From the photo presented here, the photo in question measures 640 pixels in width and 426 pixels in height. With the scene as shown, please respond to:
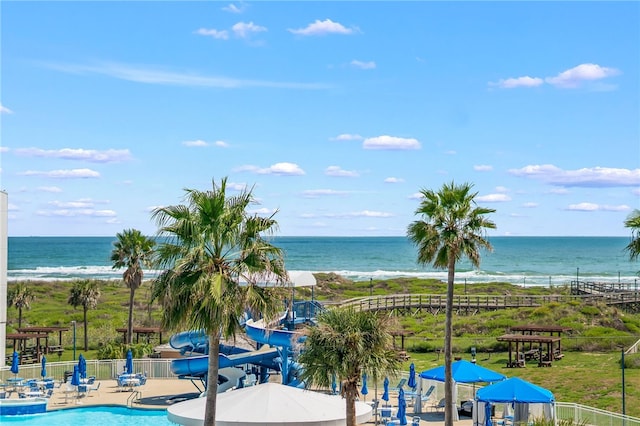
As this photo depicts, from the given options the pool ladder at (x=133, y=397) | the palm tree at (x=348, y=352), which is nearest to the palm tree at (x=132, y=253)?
the pool ladder at (x=133, y=397)

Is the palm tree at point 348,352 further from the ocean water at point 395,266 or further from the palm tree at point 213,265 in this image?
the ocean water at point 395,266

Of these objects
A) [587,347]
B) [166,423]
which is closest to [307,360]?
[166,423]

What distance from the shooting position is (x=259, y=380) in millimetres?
32875

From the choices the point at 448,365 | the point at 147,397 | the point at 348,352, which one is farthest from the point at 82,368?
the point at 348,352

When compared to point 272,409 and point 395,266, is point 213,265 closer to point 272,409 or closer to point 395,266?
point 272,409

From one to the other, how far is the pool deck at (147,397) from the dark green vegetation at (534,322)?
11.5 ft

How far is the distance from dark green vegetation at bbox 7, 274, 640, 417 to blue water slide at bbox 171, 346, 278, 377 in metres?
2.73

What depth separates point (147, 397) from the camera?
104 feet

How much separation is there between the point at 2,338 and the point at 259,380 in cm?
1199

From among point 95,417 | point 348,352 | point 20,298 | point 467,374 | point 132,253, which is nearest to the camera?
point 348,352

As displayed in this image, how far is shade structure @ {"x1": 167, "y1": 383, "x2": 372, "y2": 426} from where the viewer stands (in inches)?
757

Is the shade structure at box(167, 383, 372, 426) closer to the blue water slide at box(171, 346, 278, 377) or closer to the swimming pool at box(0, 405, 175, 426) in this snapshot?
the swimming pool at box(0, 405, 175, 426)

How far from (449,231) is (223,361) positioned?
11.7 metres

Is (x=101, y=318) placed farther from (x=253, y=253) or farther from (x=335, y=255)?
(x=335, y=255)
